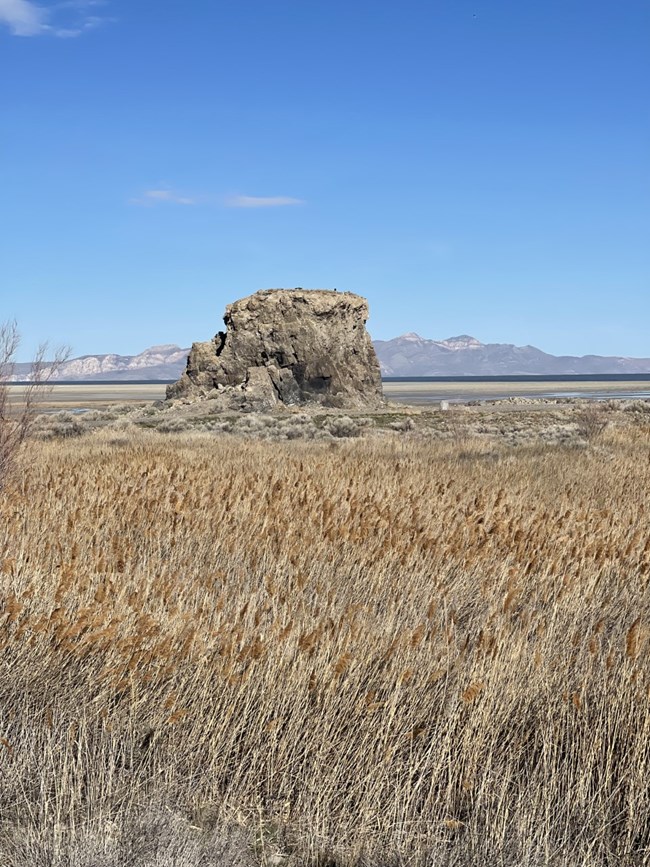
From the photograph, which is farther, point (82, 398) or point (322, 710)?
point (82, 398)

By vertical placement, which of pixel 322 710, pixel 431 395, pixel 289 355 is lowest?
pixel 322 710

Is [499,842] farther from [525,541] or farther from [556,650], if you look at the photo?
[525,541]

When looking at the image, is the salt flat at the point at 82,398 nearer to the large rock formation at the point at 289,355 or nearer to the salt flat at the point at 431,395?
the salt flat at the point at 431,395

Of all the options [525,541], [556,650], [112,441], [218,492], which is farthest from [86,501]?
[112,441]

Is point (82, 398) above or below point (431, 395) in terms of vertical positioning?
below

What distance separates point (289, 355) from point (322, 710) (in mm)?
44510

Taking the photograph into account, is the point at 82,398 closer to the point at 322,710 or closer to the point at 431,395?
the point at 431,395

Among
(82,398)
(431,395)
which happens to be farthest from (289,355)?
(82,398)

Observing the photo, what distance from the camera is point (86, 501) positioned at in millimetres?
8938

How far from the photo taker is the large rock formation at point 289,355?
157ft

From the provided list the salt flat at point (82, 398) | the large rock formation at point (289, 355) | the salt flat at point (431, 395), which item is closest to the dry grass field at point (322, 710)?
the salt flat at point (82, 398)

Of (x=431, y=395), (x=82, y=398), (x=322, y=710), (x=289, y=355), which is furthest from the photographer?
(x=431, y=395)

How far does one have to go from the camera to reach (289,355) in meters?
48.3

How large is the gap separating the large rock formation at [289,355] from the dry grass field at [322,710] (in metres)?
40.6
